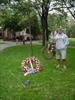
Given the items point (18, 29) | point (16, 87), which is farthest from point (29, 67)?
point (18, 29)

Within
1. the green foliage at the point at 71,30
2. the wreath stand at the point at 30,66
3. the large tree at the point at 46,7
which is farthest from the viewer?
the green foliage at the point at 71,30

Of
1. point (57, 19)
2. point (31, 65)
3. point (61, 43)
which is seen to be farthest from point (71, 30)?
point (31, 65)

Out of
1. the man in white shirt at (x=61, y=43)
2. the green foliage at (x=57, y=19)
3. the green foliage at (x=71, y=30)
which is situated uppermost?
the man in white shirt at (x=61, y=43)

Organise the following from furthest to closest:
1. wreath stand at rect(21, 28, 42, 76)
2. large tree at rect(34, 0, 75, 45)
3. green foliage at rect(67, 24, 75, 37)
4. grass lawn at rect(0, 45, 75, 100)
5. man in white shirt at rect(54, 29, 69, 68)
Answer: green foliage at rect(67, 24, 75, 37) → large tree at rect(34, 0, 75, 45) → man in white shirt at rect(54, 29, 69, 68) → wreath stand at rect(21, 28, 42, 76) → grass lawn at rect(0, 45, 75, 100)

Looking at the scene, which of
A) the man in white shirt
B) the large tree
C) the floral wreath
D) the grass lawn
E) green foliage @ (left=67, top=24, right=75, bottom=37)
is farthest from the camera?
green foliage @ (left=67, top=24, right=75, bottom=37)

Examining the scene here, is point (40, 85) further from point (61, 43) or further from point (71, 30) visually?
point (71, 30)

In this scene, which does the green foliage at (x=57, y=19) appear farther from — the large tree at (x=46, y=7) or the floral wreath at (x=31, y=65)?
the floral wreath at (x=31, y=65)

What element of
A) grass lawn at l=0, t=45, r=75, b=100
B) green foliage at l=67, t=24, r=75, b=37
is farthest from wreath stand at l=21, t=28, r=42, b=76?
green foliage at l=67, t=24, r=75, b=37

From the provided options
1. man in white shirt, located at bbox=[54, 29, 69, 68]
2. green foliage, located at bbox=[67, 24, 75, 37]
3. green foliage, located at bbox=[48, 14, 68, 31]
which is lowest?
green foliage, located at bbox=[67, 24, 75, 37]

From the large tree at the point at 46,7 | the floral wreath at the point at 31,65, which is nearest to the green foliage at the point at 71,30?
the large tree at the point at 46,7

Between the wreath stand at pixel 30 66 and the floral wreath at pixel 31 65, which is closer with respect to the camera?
the wreath stand at pixel 30 66

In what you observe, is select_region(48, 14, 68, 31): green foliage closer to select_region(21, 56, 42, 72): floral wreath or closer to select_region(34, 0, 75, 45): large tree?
select_region(34, 0, 75, 45): large tree

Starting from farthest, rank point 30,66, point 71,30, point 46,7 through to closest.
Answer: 1. point 71,30
2. point 46,7
3. point 30,66

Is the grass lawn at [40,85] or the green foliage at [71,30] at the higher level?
the grass lawn at [40,85]
